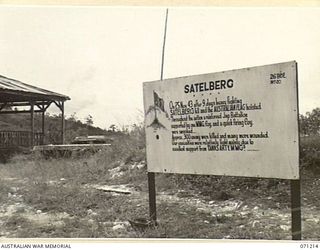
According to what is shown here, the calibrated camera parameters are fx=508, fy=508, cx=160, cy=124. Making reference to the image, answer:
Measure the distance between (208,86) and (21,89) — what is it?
84 centimetres

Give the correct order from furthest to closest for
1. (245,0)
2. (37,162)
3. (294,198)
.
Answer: (37,162)
(245,0)
(294,198)

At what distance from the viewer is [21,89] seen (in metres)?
2.28

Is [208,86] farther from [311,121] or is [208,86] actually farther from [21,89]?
[21,89]

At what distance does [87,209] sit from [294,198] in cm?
90

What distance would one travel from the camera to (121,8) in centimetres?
222

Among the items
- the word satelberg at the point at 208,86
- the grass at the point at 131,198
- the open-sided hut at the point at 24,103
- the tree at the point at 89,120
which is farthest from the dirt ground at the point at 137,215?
the word satelberg at the point at 208,86

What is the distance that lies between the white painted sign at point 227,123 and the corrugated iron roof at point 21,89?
41 cm

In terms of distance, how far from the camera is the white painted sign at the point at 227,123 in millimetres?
1963

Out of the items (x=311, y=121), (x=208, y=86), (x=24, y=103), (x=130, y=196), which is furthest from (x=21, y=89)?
(x=311, y=121)

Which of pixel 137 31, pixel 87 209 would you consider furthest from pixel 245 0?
pixel 87 209

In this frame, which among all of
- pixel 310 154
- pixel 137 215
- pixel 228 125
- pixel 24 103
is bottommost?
pixel 137 215

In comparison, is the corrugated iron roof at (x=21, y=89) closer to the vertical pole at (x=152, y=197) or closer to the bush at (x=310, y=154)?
the vertical pole at (x=152, y=197)

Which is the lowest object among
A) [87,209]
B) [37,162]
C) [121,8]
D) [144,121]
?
[87,209]

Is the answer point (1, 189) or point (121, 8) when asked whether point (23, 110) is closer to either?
point (1, 189)
